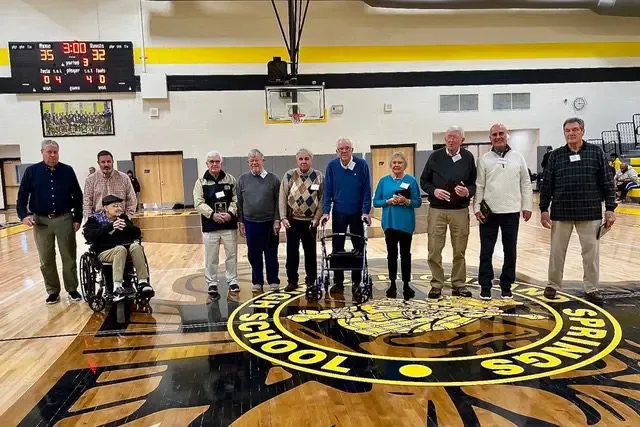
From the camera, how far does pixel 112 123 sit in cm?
1341

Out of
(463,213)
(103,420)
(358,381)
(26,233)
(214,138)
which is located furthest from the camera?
(214,138)

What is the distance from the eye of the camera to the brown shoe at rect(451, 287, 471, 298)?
4.41 metres

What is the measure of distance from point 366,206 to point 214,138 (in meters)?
10.1

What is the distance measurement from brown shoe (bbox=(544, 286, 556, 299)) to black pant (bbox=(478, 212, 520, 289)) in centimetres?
37

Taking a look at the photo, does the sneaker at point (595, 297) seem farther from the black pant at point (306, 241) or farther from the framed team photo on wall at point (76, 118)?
the framed team photo on wall at point (76, 118)

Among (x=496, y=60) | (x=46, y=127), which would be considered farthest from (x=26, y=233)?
(x=496, y=60)

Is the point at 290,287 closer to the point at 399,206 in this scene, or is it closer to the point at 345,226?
the point at 345,226

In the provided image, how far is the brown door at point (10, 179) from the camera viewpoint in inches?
592

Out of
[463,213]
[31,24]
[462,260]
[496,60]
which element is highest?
[31,24]

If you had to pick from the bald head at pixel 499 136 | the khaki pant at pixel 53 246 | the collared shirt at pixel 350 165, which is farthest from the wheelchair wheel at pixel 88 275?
the bald head at pixel 499 136

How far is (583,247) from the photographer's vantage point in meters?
4.25

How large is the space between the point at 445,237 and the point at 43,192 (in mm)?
3776

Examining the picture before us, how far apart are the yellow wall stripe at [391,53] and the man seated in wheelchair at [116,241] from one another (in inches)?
402

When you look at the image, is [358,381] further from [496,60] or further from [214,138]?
[496,60]
